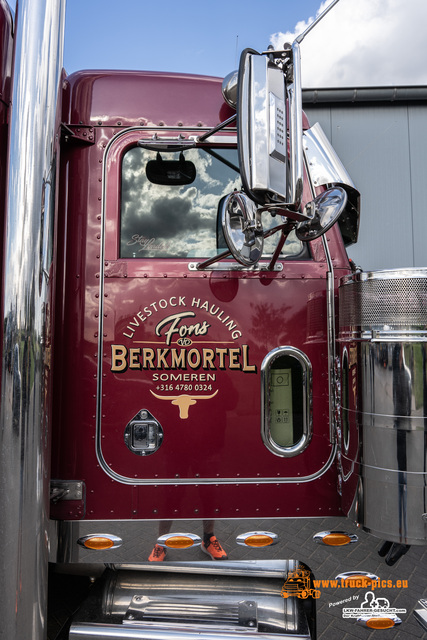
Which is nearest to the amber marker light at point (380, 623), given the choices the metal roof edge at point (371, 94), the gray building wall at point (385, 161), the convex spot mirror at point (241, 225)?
the convex spot mirror at point (241, 225)

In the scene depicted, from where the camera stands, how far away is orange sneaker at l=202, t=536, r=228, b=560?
1630 mm

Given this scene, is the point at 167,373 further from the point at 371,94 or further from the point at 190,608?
the point at 371,94

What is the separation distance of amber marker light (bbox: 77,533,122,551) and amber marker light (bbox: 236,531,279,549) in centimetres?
45

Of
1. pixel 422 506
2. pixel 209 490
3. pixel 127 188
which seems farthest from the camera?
pixel 127 188

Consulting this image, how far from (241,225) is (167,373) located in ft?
2.00

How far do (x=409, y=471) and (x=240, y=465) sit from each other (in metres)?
0.59

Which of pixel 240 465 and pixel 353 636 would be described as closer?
pixel 353 636

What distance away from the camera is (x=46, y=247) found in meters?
1.39

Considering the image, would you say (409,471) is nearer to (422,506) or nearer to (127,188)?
(422,506)

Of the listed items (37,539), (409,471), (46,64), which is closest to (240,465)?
(409,471)

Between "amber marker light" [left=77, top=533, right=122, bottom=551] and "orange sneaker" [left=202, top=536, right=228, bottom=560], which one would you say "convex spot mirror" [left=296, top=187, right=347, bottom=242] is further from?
"amber marker light" [left=77, top=533, right=122, bottom=551]

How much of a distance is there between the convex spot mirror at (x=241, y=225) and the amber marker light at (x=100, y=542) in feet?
3.63

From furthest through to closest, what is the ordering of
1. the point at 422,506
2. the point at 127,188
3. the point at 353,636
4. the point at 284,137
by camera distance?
the point at 127,188
the point at 353,636
the point at 422,506
the point at 284,137

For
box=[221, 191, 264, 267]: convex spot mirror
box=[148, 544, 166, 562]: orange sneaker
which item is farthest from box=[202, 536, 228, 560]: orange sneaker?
box=[221, 191, 264, 267]: convex spot mirror
